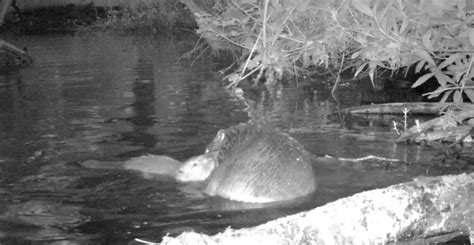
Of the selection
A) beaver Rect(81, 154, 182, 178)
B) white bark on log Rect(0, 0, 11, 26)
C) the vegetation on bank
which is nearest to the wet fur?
beaver Rect(81, 154, 182, 178)

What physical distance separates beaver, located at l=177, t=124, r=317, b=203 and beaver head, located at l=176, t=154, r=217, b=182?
0.17 meters

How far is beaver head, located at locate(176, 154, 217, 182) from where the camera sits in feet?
14.8

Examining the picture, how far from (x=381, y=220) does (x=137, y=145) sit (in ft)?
9.95

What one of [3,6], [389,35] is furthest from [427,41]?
[3,6]

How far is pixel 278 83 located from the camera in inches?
384

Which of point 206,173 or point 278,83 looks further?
point 278,83

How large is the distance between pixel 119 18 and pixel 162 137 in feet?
59.7

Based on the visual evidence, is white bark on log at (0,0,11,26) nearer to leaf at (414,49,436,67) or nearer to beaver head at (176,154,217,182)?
beaver head at (176,154,217,182)

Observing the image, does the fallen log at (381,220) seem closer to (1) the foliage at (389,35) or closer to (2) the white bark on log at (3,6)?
(1) the foliage at (389,35)

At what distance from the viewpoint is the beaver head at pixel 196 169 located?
4.52m

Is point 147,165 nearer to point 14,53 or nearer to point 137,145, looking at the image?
point 137,145

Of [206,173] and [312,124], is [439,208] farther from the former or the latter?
[312,124]

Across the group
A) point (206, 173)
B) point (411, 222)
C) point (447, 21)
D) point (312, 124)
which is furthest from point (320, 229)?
point (312, 124)

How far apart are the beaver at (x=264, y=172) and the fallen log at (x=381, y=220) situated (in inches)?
39.1
